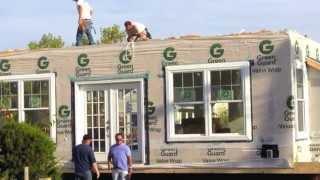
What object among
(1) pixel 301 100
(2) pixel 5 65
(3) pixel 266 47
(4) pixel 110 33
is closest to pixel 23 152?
(2) pixel 5 65

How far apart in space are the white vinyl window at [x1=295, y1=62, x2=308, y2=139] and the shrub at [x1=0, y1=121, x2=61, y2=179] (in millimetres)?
5743

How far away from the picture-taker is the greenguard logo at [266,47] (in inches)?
654

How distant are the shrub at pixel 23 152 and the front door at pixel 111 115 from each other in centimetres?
209

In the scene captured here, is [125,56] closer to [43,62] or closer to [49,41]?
[43,62]

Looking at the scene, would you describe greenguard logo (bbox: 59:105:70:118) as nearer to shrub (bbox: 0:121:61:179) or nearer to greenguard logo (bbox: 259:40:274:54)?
shrub (bbox: 0:121:61:179)

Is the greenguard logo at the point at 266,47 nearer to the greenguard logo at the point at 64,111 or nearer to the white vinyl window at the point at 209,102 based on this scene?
the white vinyl window at the point at 209,102

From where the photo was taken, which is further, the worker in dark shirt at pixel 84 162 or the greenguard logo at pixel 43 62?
the greenguard logo at pixel 43 62

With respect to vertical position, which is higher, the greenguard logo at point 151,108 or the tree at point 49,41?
the tree at point 49,41

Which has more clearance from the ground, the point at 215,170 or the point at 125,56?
the point at 125,56

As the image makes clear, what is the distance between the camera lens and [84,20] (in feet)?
65.5

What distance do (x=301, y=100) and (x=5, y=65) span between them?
24.9ft

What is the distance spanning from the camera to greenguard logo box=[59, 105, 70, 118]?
18.7 m

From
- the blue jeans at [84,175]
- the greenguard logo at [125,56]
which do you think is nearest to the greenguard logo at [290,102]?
the greenguard logo at [125,56]

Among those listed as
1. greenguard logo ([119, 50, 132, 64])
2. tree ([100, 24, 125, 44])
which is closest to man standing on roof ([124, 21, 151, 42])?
greenguard logo ([119, 50, 132, 64])
